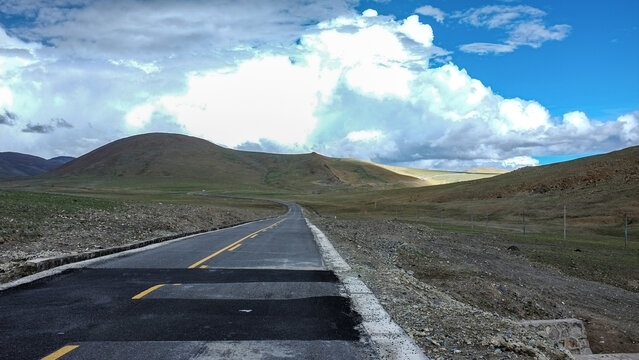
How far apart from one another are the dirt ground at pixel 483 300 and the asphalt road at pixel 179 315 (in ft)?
3.94

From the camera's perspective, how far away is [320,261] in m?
14.6

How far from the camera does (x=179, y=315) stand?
7.59 metres

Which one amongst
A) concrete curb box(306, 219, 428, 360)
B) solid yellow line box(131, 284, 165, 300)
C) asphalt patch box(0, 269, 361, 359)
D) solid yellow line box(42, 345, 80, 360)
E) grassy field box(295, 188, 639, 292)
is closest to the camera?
solid yellow line box(42, 345, 80, 360)

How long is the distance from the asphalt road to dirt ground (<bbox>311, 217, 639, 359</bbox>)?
3.94 ft

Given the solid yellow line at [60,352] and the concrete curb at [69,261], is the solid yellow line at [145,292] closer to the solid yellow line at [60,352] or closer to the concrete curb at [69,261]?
the concrete curb at [69,261]

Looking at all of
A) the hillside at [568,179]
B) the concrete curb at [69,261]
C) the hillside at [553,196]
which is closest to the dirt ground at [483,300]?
the concrete curb at [69,261]

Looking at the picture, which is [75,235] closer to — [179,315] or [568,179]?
[179,315]

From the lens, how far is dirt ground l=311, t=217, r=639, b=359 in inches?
257

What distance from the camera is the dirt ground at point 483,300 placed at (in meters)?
6.54

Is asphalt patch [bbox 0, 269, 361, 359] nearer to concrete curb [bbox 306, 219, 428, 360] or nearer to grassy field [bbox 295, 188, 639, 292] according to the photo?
concrete curb [bbox 306, 219, 428, 360]

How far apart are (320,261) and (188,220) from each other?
20113 mm

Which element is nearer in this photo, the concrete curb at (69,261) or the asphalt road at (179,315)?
the asphalt road at (179,315)

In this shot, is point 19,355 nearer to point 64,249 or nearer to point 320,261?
point 320,261


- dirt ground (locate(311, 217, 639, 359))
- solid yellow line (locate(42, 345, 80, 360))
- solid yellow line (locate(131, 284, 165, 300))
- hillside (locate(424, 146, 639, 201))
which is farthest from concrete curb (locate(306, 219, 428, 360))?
hillside (locate(424, 146, 639, 201))
